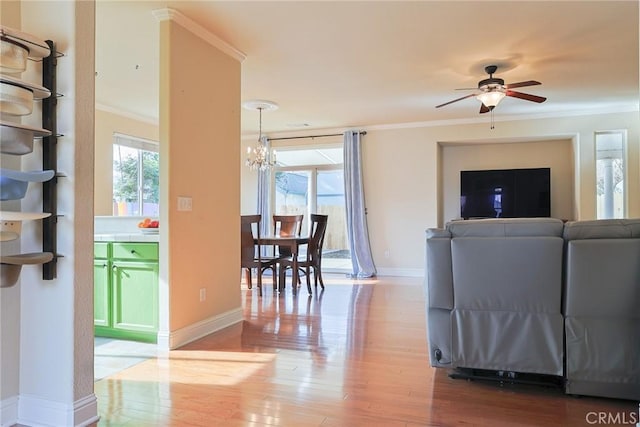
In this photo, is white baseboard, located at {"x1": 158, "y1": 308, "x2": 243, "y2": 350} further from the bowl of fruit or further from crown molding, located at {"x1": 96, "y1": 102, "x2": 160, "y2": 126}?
crown molding, located at {"x1": 96, "y1": 102, "x2": 160, "y2": 126}

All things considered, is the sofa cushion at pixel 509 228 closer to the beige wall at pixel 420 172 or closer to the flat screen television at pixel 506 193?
the beige wall at pixel 420 172

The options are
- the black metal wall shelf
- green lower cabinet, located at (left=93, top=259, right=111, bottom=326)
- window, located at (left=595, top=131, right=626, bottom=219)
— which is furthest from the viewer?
window, located at (left=595, top=131, right=626, bottom=219)

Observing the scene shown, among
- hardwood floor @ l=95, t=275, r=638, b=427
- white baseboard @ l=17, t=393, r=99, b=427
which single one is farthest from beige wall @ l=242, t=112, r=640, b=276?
white baseboard @ l=17, t=393, r=99, b=427

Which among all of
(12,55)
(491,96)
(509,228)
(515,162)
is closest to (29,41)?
(12,55)

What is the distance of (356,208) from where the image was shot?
7395 mm

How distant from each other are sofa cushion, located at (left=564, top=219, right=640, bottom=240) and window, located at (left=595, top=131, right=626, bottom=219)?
16.6ft

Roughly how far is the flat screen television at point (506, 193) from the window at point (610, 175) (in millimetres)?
706

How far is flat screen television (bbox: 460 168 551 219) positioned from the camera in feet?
22.7

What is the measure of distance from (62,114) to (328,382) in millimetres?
2069

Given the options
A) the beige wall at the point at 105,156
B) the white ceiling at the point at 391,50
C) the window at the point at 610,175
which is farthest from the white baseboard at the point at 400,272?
the beige wall at the point at 105,156

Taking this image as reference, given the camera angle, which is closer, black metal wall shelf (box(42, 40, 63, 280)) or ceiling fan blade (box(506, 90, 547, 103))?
black metal wall shelf (box(42, 40, 63, 280))

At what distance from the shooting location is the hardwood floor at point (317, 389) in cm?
212

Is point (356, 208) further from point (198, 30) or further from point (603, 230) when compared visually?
point (603, 230)

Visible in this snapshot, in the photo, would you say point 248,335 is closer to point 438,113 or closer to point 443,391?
point 443,391
